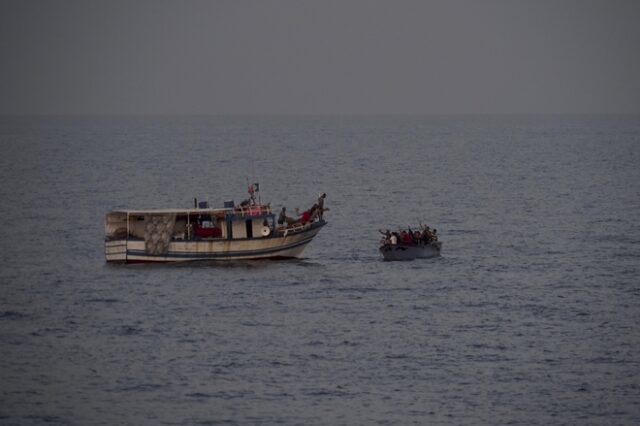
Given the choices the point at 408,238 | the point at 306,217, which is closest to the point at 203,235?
the point at 306,217

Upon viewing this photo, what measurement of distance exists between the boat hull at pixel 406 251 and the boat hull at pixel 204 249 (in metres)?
4.82

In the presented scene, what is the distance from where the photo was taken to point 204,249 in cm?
8594

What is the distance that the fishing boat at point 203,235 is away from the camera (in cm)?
Result: 8575

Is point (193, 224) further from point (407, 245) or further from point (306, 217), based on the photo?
point (407, 245)

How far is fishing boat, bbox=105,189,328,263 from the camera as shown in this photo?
85750 millimetres

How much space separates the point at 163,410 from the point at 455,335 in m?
17.6

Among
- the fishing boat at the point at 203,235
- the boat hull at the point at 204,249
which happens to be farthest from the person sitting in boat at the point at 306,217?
the boat hull at the point at 204,249

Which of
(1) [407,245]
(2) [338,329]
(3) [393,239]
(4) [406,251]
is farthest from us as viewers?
(4) [406,251]

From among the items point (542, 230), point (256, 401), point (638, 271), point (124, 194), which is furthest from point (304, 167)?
point (256, 401)

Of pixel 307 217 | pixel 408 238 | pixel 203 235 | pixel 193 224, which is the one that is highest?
pixel 307 217

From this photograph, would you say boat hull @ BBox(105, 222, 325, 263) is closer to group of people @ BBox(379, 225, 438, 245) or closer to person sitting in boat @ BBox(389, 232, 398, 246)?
group of people @ BBox(379, 225, 438, 245)

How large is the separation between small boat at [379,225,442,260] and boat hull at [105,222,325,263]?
4723mm

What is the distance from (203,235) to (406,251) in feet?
41.3

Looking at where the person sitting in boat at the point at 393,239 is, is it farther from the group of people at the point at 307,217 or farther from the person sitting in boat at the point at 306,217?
the person sitting in boat at the point at 306,217
